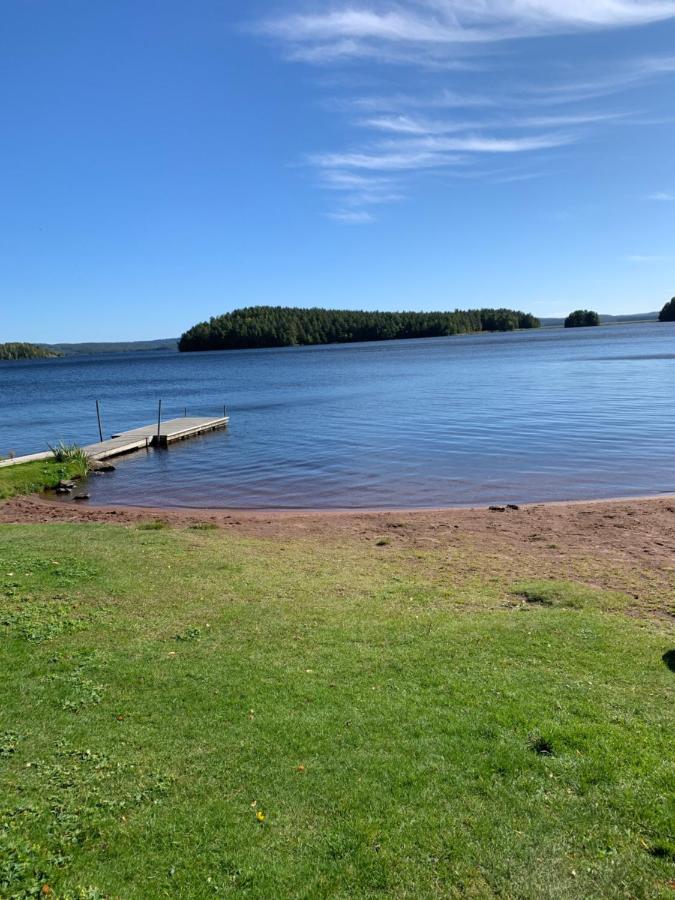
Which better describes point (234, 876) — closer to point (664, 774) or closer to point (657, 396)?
point (664, 774)

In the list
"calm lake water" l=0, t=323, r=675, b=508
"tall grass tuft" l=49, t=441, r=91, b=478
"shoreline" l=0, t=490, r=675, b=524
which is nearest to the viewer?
"shoreline" l=0, t=490, r=675, b=524

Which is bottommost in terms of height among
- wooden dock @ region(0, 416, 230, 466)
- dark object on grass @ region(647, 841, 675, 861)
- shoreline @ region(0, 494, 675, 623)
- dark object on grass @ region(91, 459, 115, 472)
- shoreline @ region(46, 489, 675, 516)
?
shoreline @ region(46, 489, 675, 516)

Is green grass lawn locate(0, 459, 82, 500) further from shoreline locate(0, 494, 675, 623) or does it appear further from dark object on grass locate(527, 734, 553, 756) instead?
dark object on grass locate(527, 734, 553, 756)

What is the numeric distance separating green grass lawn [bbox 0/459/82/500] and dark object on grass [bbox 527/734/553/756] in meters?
18.1

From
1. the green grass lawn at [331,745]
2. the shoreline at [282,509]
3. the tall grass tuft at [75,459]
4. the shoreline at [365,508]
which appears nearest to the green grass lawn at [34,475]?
the tall grass tuft at [75,459]

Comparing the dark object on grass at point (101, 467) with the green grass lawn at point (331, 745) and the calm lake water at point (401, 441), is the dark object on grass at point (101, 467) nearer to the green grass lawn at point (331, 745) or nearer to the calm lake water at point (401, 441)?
the calm lake water at point (401, 441)

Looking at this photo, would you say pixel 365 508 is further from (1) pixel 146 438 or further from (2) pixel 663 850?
(1) pixel 146 438

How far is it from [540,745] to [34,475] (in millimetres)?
20511

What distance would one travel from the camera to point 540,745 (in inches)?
193

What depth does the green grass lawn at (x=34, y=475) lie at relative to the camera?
66.0ft

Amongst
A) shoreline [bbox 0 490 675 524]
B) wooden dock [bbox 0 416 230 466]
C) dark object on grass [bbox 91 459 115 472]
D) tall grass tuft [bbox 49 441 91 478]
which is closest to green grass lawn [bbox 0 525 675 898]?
shoreline [bbox 0 490 675 524]

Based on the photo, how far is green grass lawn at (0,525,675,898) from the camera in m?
3.75

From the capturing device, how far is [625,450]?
23.0 m

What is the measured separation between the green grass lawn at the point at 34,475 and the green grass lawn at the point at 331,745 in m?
13.0
